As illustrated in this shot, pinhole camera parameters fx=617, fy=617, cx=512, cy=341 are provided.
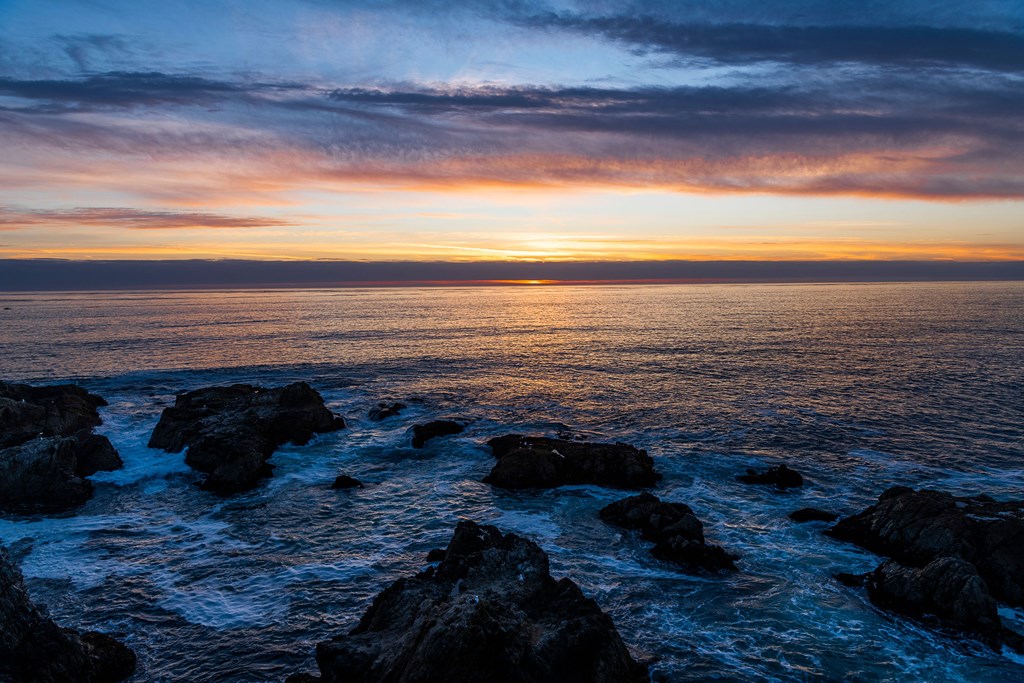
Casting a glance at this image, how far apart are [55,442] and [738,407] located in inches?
2102

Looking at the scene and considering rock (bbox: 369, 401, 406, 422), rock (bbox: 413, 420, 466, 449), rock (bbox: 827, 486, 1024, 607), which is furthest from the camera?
rock (bbox: 369, 401, 406, 422)

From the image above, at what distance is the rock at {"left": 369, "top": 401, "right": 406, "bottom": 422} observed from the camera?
55875 mm

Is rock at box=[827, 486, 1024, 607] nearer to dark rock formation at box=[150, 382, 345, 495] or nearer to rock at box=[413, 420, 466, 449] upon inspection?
rock at box=[413, 420, 466, 449]

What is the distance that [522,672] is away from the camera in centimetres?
1702

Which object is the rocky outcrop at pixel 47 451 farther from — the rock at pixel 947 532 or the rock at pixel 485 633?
the rock at pixel 947 532

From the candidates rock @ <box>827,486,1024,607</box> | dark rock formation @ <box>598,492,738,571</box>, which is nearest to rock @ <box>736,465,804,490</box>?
rock @ <box>827,486,1024,607</box>

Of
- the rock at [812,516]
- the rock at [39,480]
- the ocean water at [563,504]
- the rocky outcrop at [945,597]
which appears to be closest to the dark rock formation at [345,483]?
the ocean water at [563,504]

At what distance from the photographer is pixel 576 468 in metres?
39.4

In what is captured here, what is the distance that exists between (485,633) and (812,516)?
22774 mm

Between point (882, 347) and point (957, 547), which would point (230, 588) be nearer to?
point (957, 547)

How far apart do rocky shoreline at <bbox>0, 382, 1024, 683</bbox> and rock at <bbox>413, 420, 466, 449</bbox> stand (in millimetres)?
181

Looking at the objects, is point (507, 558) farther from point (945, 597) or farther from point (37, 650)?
point (945, 597)

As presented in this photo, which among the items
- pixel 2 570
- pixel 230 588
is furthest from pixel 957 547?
pixel 2 570

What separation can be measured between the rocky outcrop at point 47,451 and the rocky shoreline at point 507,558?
0.34 ft
